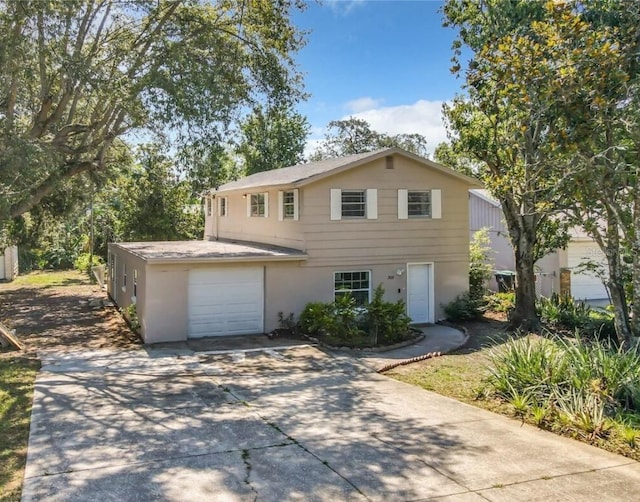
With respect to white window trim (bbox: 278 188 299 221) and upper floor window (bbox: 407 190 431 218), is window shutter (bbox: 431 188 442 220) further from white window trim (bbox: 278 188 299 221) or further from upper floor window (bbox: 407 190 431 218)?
white window trim (bbox: 278 188 299 221)

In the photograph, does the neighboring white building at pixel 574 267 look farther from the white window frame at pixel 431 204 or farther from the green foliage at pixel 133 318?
the green foliage at pixel 133 318

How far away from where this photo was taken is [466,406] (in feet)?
30.2

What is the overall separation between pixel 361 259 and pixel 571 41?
879cm

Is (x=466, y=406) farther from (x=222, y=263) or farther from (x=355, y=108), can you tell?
(x=355, y=108)

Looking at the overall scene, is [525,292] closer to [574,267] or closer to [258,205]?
[574,267]

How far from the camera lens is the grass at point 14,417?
5980mm

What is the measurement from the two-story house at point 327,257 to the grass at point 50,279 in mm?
12028

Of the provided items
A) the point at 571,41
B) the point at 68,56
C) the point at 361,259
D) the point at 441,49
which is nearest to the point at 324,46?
the point at 441,49

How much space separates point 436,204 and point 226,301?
24.1 feet

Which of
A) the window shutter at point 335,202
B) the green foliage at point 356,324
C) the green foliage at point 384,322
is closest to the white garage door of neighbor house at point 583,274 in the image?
the green foliage at point 356,324

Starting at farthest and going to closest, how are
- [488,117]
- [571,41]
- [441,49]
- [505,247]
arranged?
[505,247] < [441,49] < [488,117] < [571,41]

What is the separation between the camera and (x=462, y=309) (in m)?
17.8

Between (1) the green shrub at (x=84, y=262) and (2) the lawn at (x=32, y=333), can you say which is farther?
(1) the green shrub at (x=84, y=262)

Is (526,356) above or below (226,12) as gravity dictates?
below
